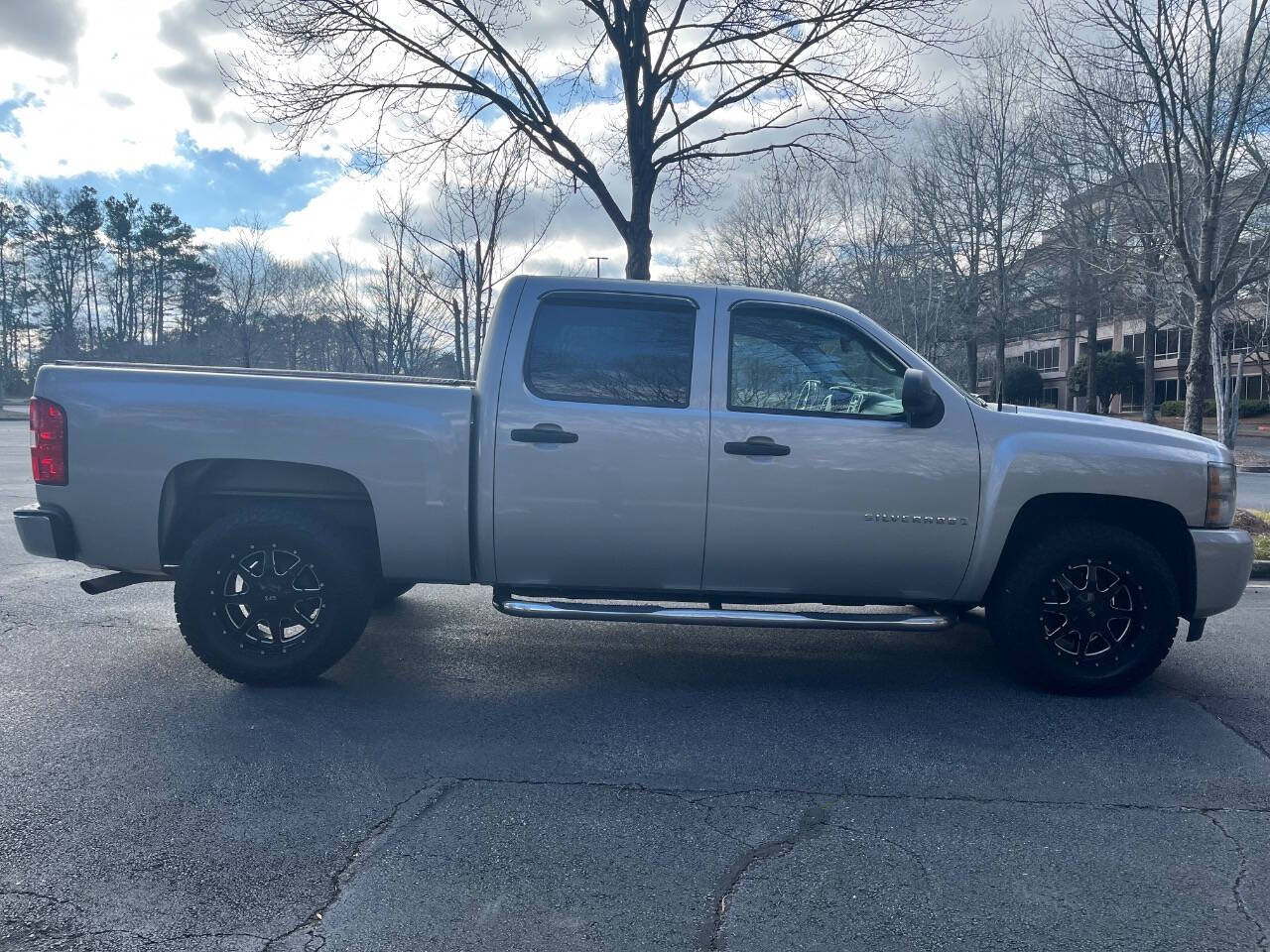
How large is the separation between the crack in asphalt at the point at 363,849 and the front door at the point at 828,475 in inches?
70.9

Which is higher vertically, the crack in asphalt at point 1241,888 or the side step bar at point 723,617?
the side step bar at point 723,617

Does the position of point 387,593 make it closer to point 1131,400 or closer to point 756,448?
point 756,448

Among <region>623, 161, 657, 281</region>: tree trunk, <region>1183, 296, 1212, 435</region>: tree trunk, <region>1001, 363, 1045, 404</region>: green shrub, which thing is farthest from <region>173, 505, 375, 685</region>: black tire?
<region>1001, 363, 1045, 404</region>: green shrub

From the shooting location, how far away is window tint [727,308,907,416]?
15.9 feet

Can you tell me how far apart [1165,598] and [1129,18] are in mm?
7315

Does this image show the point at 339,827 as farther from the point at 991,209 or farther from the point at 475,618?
the point at 991,209

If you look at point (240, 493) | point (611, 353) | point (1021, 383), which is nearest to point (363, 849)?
point (240, 493)

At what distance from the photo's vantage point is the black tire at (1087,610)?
4777mm

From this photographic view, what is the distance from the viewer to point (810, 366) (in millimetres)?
4902

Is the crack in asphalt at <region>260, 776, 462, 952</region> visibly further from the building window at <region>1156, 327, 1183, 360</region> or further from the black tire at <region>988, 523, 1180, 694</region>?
the building window at <region>1156, 327, 1183, 360</region>

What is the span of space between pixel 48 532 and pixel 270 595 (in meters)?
1.10

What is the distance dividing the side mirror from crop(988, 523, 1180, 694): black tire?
879 millimetres

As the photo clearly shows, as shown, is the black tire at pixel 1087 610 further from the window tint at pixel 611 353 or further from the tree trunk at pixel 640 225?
the tree trunk at pixel 640 225

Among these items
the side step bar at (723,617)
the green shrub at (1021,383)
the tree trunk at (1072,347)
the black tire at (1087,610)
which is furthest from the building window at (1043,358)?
the side step bar at (723,617)
